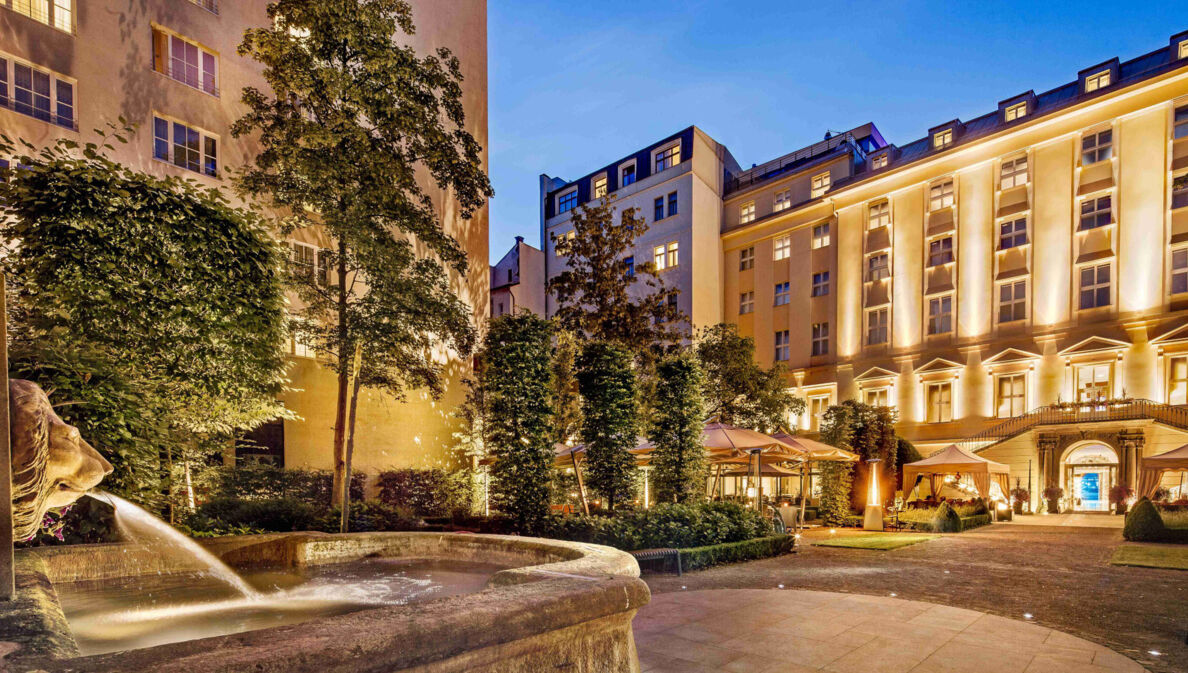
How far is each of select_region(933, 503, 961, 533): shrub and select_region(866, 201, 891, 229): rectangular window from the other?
68.3 ft

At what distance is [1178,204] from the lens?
27.7 meters

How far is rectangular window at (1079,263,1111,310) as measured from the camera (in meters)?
29.5

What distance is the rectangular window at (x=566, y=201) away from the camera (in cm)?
4974

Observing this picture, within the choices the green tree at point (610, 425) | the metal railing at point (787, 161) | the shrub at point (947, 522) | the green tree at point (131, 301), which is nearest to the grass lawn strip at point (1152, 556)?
the shrub at point (947, 522)

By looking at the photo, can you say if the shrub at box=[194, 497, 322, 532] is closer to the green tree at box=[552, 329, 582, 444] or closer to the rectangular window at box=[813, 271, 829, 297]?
the green tree at box=[552, 329, 582, 444]

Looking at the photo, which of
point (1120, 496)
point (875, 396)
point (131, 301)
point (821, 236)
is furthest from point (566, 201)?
point (131, 301)

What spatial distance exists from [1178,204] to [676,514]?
30.3 m

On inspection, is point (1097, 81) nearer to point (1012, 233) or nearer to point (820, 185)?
point (1012, 233)

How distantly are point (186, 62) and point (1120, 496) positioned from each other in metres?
38.1

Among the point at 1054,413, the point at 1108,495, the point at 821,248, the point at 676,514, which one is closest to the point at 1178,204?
the point at 1054,413

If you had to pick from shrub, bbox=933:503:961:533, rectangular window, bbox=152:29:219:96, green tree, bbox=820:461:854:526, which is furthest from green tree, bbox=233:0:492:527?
shrub, bbox=933:503:961:533

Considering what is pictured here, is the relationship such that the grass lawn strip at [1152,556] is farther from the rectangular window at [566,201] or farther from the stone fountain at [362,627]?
the rectangular window at [566,201]

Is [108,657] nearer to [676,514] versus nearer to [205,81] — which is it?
[676,514]

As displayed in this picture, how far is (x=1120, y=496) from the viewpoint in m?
26.3
